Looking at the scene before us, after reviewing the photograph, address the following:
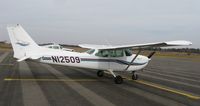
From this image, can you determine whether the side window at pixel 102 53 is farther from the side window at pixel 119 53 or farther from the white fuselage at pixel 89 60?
the side window at pixel 119 53

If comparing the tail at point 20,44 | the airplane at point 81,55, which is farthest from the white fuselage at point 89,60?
the tail at point 20,44

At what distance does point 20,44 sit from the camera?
1365 centimetres

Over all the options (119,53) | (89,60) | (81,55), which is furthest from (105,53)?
(81,55)

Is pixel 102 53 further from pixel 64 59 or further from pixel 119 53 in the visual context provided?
pixel 64 59

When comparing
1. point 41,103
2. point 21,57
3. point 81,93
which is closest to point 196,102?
point 81,93

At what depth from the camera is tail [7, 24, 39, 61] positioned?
44.5 feet

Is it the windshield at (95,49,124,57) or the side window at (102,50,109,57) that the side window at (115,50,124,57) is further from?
the side window at (102,50,109,57)

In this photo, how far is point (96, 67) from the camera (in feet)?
48.4

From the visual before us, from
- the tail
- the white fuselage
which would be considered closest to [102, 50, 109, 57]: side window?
the white fuselage

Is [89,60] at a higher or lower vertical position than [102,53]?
lower

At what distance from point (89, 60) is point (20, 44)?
11.1 feet

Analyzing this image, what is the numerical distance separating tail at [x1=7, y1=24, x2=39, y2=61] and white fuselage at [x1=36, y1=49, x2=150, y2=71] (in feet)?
2.08

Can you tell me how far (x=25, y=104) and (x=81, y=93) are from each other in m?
2.57

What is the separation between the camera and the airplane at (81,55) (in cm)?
1359
